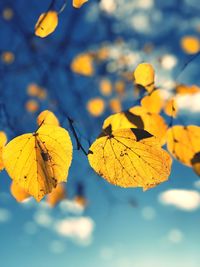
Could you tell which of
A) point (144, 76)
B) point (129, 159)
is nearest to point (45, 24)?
point (144, 76)

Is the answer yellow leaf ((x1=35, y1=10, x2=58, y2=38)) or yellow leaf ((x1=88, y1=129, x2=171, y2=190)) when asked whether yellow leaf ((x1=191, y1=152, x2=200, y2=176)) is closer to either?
yellow leaf ((x1=88, y1=129, x2=171, y2=190))

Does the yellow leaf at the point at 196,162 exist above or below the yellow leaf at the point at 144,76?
below

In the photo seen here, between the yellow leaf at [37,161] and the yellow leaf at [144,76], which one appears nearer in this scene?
the yellow leaf at [37,161]

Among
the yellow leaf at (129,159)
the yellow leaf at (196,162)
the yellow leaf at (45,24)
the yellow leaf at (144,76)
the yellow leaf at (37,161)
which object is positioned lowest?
the yellow leaf at (196,162)

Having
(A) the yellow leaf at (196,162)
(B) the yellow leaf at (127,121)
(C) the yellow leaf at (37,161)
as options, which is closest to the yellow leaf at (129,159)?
(C) the yellow leaf at (37,161)

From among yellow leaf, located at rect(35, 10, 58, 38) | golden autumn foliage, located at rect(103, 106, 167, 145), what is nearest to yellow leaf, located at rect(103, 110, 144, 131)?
golden autumn foliage, located at rect(103, 106, 167, 145)

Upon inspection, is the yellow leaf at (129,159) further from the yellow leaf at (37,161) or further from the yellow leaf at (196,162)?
the yellow leaf at (196,162)
